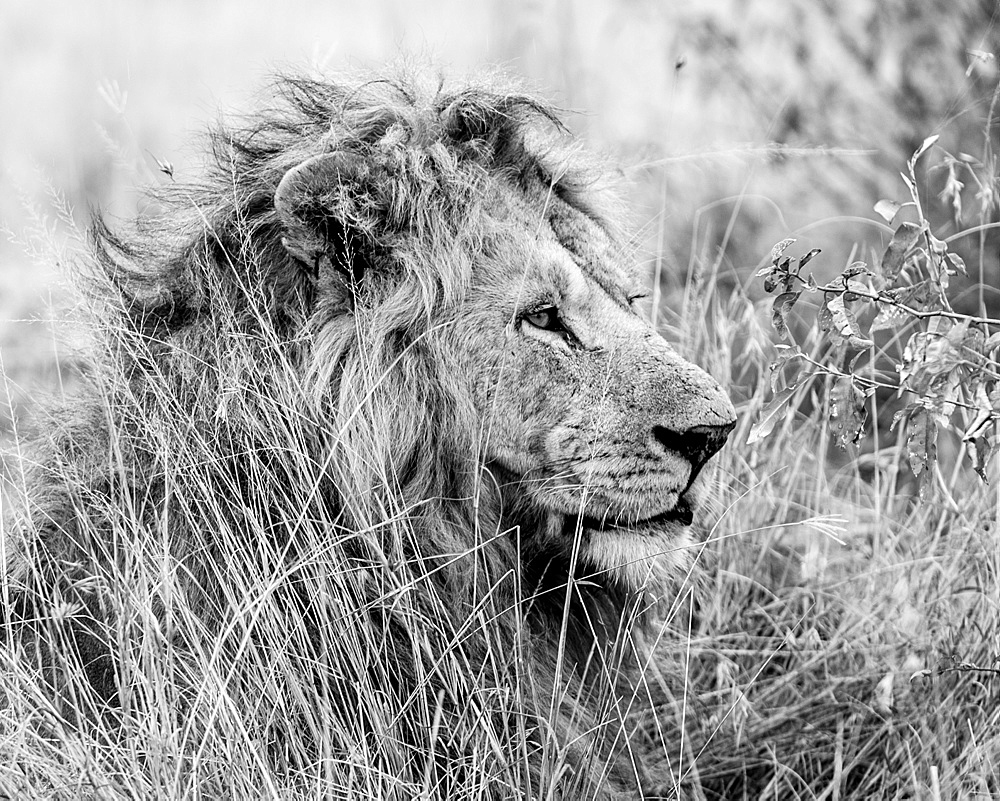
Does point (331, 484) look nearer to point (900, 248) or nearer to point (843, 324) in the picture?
point (843, 324)

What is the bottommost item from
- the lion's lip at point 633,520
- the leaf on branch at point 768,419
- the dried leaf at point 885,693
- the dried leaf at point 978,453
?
the dried leaf at point 885,693

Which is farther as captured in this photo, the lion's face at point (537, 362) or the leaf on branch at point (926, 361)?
the lion's face at point (537, 362)

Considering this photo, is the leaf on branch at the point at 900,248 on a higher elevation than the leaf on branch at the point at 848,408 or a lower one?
higher

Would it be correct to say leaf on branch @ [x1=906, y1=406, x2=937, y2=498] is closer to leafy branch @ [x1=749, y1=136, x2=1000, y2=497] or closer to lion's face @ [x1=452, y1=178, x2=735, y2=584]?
leafy branch @ [x1=749, y1=136, x2=1000, y2=497]

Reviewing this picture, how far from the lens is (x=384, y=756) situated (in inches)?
99.8

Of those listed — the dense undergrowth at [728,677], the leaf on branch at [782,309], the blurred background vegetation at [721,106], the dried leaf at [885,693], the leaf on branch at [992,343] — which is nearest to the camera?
the dense undergrowth at [728,677]

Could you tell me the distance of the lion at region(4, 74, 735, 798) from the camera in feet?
8.68

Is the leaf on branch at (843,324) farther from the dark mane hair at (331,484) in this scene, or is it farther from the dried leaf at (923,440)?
the dark mane hair at (331,484)

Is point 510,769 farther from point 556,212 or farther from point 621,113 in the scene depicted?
point 621,113

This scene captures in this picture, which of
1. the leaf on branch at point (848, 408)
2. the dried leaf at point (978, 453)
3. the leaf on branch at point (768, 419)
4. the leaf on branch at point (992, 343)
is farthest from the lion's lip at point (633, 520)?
the leaf on branch at point (992, 343)

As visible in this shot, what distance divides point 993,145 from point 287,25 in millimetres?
4416

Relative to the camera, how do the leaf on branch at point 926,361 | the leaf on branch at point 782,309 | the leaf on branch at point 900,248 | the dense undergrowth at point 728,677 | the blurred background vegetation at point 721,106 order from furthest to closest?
1. the blurred background vegetation at point 721,106
2. the leaf on branch at point 782,309
3. the leaf on branch at point 900,248
4. the leaf on branch at point 926,361
5. the dense undergrowth at point 728,677

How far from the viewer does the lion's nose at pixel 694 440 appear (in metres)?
2.78

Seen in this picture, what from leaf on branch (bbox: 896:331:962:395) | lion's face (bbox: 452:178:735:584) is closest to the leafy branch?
leaf on branch (bbox: 896:331:962:395)
